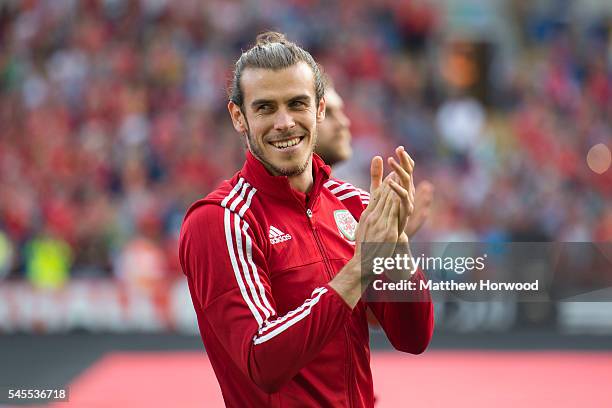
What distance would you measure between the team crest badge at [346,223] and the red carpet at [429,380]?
4.65 metres

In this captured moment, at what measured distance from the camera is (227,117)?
1269cm

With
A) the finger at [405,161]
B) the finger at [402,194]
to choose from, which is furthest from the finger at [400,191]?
the finger at [405,161]

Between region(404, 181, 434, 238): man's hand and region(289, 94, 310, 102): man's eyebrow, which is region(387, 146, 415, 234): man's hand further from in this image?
region(404, 181, 434, 238): man's hand

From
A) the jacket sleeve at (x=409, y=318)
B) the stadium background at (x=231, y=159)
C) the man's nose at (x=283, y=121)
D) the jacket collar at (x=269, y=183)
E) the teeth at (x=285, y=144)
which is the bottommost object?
the jacket sleeve at (x=409, y=318)

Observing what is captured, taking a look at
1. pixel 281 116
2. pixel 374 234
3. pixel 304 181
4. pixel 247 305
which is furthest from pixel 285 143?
pixel 247 305

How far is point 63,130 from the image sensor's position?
41.2 ft

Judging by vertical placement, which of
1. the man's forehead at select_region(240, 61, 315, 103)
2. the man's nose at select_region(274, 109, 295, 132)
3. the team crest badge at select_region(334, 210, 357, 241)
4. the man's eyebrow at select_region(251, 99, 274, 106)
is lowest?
the team crest badge at select_region(334, 210, 357, 241)

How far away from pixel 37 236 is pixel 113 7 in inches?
168

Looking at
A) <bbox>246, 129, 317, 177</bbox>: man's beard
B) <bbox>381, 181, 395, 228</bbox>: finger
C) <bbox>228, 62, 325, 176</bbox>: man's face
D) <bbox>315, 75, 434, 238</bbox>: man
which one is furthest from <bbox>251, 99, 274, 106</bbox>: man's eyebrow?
<bbox>315, 75, 434, 238</bbox>: man

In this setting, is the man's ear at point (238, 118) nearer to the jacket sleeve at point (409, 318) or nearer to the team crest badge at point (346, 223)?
the team crest badge at point (346, 223)

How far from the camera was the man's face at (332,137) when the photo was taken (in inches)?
176

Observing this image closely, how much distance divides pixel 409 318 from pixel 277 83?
88 centimetres

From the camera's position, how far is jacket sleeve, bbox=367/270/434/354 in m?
2.98

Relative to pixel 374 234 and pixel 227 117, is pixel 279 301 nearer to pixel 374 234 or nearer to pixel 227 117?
pixel 374 234
